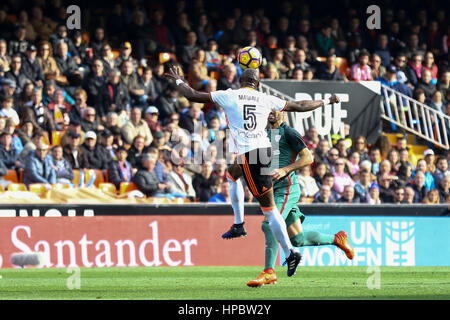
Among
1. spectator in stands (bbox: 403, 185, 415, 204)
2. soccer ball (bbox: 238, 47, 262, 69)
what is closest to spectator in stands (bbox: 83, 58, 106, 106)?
spectator in stands (bbox: 403, 185, 415, 204)

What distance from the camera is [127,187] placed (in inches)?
688

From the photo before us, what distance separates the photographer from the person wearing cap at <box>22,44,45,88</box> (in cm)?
1889

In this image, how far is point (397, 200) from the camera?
62.1 ft

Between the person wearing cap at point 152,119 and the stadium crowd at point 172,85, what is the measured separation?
21 mm

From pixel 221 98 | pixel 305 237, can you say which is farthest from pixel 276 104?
pixel 305 237

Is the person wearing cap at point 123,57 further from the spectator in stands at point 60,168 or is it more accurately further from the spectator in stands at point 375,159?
the spectator in stands at point 375,159

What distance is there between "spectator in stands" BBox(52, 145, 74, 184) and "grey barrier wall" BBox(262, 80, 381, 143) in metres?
5.66

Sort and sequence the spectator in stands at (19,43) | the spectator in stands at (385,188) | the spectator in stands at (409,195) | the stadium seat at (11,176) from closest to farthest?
the stadium seat at (11,176) → the spectator in stands at (409,195) → the spectator in stands at (385,188) → the spectator in stands at (19,43)

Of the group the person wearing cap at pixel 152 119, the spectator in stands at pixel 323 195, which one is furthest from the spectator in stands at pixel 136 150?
the spectator in stands at pixel 323 195

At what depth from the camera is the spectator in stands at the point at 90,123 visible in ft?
60.4

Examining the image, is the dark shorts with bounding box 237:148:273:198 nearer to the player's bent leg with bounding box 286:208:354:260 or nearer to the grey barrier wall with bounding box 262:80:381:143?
the player's bent leg with bounding box 286:208:354:260

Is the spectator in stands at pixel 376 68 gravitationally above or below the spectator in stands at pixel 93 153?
above

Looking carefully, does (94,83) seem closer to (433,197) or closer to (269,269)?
(433,197)

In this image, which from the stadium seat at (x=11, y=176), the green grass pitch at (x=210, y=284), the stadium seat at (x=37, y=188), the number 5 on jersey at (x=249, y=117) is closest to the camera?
the green grass pitch at (x=210, y=284)
